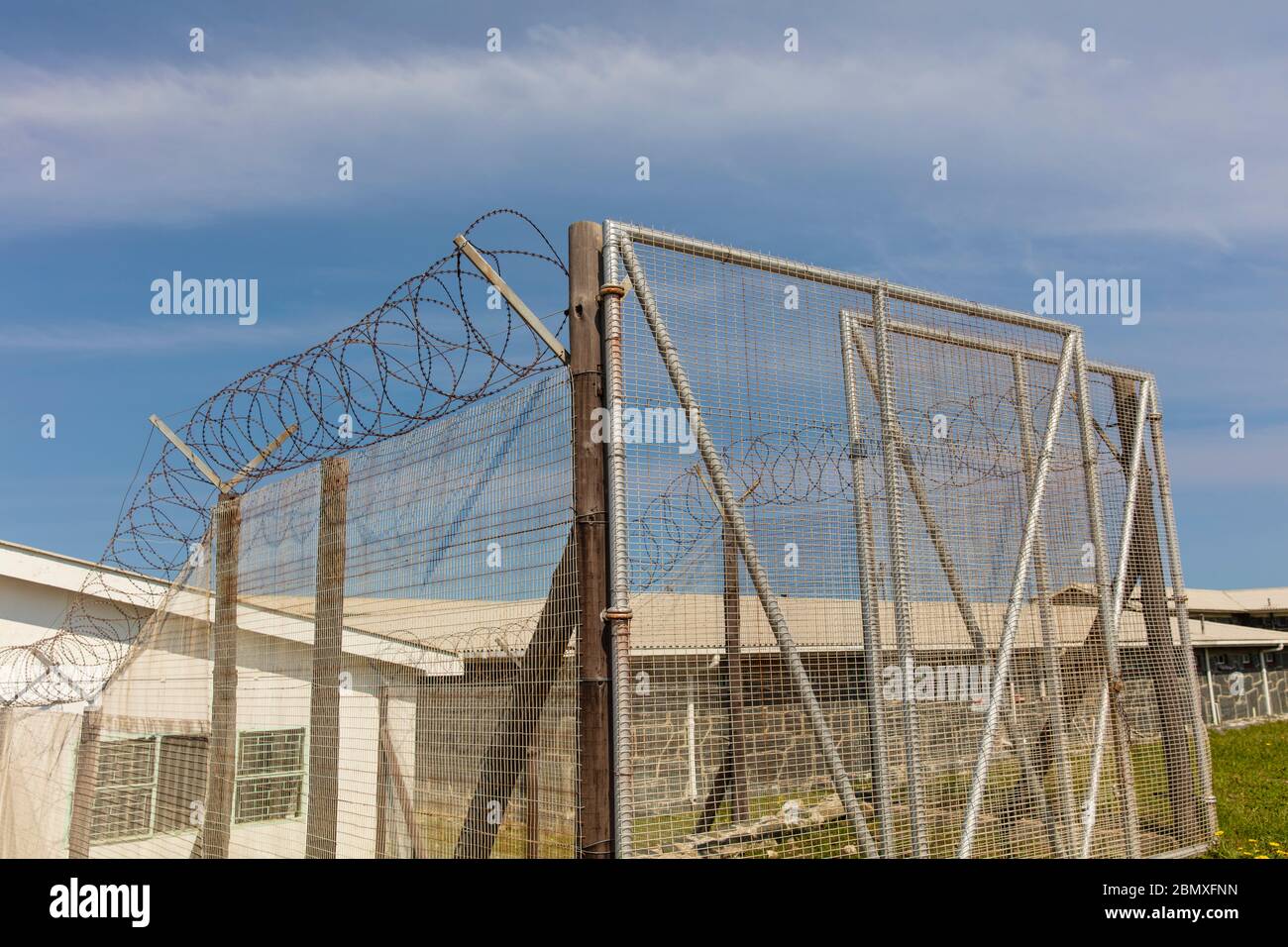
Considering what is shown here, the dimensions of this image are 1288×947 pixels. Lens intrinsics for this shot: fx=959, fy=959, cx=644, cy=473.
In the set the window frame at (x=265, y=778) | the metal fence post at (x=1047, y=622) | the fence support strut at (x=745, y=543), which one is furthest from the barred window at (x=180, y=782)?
the metal fence post at (x=1047, y=622)

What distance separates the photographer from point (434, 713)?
4969mm

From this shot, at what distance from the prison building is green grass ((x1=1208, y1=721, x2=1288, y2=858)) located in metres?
1.13

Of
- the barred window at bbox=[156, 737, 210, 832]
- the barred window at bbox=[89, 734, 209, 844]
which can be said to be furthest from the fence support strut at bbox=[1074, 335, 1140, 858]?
the barred window at bbox=[89, 734, 209, 844]

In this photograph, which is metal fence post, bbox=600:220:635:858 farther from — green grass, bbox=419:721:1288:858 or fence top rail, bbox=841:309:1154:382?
fence top rail, bbox=841:309:1154:382

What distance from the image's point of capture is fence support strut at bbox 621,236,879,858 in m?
4.21

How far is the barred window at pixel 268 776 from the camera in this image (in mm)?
6906

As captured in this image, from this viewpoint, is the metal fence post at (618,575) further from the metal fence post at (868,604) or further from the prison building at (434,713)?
the metal fence post at (868,604)

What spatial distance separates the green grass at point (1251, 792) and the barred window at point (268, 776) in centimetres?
653

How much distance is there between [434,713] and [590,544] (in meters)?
1.60

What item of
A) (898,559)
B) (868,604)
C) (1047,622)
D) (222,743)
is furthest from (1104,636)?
(222,743)

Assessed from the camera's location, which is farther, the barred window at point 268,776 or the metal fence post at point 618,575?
the barred window at point 268,776

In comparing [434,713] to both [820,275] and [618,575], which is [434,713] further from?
[820,275]
